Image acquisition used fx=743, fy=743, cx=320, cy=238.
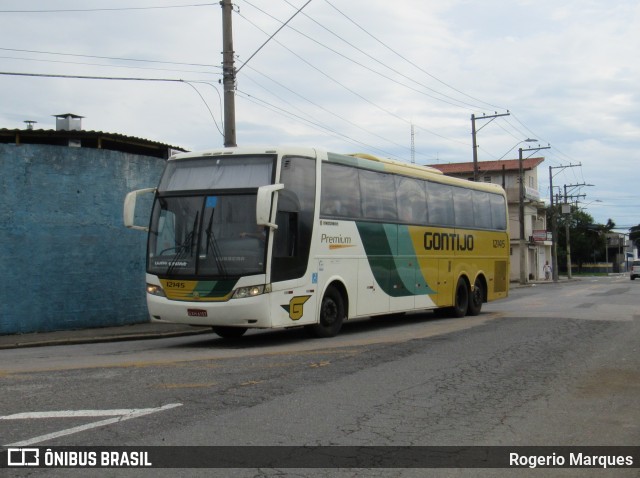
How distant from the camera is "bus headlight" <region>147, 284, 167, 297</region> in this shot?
43.2 feet

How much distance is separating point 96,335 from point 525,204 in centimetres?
5886

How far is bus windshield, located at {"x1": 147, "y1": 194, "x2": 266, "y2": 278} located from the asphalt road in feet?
4.70

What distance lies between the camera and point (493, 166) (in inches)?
3004

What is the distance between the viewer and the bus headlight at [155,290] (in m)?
13.2

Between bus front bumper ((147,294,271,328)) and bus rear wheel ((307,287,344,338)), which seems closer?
bus front bumper ((147,294,271,328))

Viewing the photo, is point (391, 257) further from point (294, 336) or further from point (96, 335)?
point (96, 335)

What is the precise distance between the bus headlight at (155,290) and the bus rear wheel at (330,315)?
2.90 m

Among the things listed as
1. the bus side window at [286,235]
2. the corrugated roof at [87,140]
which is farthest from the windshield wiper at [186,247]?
the corrugated roof at [87,140]

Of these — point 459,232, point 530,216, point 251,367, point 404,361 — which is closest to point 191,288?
point 251,367

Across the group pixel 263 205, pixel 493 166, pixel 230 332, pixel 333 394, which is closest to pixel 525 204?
pixel 493 166

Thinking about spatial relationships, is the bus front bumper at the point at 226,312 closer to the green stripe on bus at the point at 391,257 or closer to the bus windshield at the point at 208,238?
the bus windshield at the point at 208,238

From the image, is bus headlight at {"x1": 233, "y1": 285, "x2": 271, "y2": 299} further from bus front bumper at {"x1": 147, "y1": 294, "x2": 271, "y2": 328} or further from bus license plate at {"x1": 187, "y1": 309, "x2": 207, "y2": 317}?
bus license plate at {"x1": 187, "y1": 309, "x2": 207, "y2": 317}

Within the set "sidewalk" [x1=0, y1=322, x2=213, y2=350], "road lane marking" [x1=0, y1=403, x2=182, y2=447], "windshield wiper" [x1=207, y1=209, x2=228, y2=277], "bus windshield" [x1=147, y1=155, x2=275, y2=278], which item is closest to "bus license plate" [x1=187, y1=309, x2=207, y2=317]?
"bus windshield" [x1=147, y1=155, x2=275, y2=278]

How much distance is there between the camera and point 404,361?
10.9 metres
